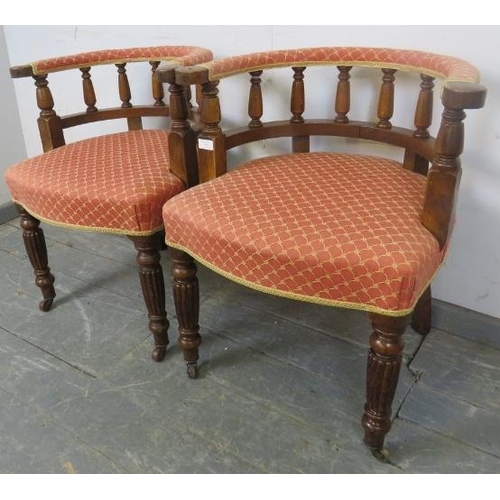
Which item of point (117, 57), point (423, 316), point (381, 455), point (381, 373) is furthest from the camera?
point (117, 57)

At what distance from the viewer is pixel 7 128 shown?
84.2 inches

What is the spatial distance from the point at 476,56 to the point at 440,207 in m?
0.49

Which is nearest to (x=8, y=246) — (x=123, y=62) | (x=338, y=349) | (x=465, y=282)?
(x=123, y=62)

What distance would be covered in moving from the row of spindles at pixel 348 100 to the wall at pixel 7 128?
1.31 m

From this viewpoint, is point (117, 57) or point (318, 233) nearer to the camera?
point (318, 233)

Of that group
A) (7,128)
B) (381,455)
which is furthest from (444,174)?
(7,128)

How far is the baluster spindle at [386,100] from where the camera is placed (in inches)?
47.4

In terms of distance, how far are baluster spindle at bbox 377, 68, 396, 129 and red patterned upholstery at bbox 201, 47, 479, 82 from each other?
49 mm

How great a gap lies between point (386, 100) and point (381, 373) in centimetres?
64

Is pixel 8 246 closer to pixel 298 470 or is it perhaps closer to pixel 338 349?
pixel 338 349

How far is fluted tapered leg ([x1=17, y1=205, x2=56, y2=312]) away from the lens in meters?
1.45

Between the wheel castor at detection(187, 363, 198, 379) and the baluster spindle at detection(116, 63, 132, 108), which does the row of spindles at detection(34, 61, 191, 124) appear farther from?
the wheel castor at detection(187, 363, 198, 379)

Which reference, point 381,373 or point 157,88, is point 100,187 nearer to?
point 157,88

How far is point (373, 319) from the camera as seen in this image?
0.92 meters
